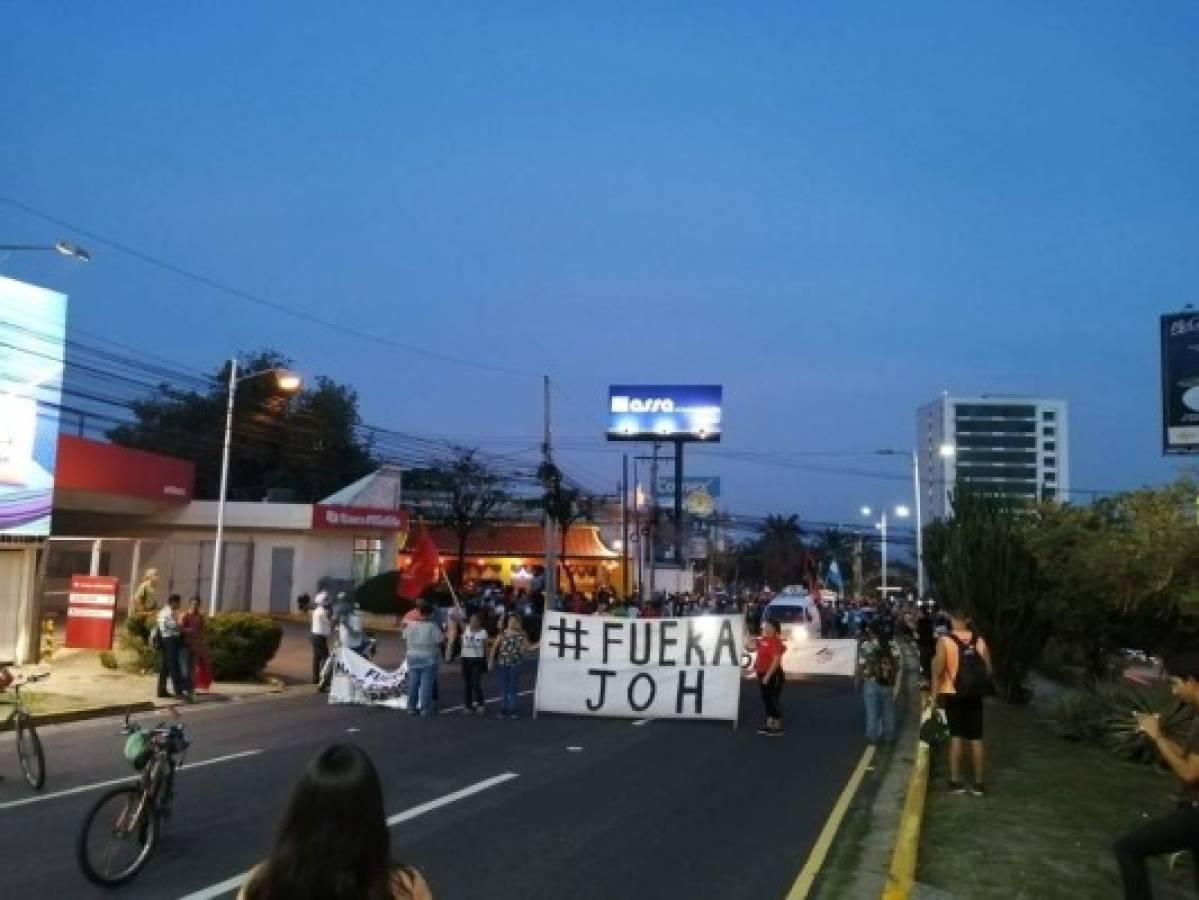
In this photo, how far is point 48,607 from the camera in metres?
33.8

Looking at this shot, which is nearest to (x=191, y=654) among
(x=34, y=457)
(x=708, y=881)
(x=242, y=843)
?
(x=34, y=457)

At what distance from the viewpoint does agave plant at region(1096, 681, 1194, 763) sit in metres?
14.4

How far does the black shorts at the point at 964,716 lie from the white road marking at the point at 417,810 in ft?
14.7

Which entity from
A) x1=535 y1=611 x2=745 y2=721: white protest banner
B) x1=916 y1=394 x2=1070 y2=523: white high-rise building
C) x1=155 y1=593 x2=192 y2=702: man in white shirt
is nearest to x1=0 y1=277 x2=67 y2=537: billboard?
x1=155 y1=593 x2=192 y2=702: man in white shirt

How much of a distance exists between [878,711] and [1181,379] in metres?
16.7

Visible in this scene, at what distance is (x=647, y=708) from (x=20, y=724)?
9.11m

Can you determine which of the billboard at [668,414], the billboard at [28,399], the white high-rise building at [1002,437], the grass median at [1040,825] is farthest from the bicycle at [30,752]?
the white high-rise building at [1002,437]

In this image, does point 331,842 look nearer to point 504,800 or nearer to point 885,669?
point 504,800

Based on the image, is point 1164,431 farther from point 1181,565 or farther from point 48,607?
point 48,607

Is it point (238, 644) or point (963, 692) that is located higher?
point (963, 692)

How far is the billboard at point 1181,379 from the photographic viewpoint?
27.5 meters

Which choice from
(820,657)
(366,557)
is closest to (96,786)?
(820,657)

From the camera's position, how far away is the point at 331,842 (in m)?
2.84

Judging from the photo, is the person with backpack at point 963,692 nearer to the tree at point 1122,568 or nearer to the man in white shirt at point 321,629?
the tree at point 1122,568
